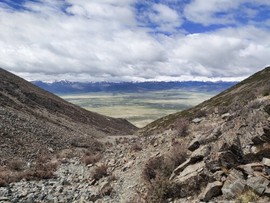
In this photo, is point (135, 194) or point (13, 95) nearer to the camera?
point (135, 194)

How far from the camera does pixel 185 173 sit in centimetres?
1622

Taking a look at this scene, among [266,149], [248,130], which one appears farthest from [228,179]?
[248,130]

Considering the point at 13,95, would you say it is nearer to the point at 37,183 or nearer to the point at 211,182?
the point at 37,183

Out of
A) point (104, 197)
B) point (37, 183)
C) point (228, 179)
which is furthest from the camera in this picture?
point (37, 183)

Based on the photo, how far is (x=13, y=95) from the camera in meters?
85.6

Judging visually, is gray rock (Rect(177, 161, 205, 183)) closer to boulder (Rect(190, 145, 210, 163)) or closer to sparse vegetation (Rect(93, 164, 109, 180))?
boulder (Rect(190, 145, 210, 163))

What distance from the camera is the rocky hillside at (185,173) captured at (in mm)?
13922

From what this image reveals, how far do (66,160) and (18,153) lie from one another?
5347 mm

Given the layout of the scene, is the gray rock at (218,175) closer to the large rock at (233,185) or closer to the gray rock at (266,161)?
the large rock at (233,185)

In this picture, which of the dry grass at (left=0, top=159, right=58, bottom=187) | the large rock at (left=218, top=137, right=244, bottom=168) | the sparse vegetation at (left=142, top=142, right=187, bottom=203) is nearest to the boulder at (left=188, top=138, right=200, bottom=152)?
the sparse vegetation at (left=142, top=142, right=187, bottom=203)

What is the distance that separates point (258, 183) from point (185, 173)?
4036mm

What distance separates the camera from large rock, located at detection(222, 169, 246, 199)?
1308cm

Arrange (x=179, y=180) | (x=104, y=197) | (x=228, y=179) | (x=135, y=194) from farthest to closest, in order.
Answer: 1. (x=104, y=197)
2. (x=135, y=194)
3. (x=179, y=180)
4. (x=228, y=179)

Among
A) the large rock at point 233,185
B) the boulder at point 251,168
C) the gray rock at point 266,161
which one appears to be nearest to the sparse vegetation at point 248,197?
the large rock at point 233,185
